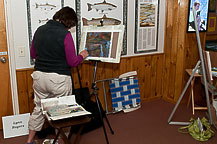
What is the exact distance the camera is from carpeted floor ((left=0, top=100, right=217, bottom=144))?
2.93 m

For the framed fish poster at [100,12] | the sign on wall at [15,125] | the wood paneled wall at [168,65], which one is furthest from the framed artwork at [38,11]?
the wood paneled wall at [168,65]

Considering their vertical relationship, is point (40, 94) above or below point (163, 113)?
above

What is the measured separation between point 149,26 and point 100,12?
96 centimetres

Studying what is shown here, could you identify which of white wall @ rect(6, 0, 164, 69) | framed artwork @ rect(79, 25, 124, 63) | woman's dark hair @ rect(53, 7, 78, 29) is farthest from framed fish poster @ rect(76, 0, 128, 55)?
woman's dark hair @ rect(53, 7, 78, 29)

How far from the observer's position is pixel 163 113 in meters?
3.77

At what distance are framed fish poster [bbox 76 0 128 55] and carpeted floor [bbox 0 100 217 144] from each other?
1.24 meters

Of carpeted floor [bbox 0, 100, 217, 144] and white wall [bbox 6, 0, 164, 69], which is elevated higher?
white wall [bbox 6, 0, 164, 69]

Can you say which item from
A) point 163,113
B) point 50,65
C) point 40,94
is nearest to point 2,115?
point 40,94

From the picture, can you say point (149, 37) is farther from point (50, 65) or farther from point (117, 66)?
point (50, 65)

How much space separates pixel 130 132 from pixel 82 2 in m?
1.81

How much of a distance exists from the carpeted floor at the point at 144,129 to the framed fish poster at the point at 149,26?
3.22 ft

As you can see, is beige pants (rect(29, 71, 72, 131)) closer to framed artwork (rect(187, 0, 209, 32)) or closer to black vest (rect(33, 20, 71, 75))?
black vest (rect(33, 20, 71, 75))

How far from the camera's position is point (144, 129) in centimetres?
324

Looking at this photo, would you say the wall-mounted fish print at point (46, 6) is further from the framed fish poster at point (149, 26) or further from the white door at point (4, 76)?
the framed fish poster at point (149, 26)
